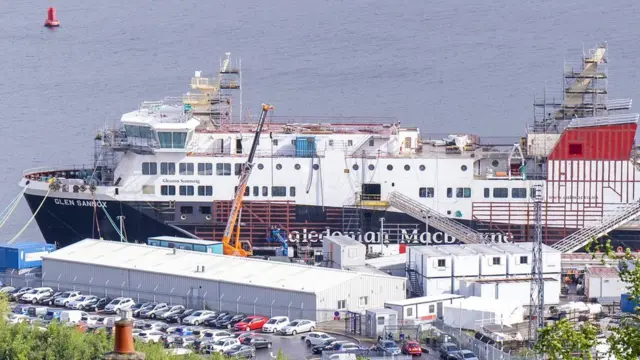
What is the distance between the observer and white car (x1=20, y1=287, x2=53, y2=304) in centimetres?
3784

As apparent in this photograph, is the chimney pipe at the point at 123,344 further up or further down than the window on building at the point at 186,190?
further down

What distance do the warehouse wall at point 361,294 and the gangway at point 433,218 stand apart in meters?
6.45

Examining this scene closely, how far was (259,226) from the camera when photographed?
1736 inches

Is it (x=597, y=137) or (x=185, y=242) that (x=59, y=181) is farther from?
(x=597, y=137)

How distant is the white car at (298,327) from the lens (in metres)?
33.7

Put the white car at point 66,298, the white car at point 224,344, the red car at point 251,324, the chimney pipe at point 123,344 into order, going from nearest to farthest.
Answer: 1. the chimney pipe at point 123,344
2. the white car at point 224,344
3. the red car at point 251,324
4. the white car at point 66,298

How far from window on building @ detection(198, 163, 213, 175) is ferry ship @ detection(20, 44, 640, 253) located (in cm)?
3

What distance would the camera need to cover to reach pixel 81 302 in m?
37.1

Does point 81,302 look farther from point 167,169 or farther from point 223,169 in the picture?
point 223,169

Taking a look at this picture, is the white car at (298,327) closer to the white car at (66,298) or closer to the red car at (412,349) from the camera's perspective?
the red car at (412,349)

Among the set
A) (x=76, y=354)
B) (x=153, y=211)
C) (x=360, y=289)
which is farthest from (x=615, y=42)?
(x=76, y=354)

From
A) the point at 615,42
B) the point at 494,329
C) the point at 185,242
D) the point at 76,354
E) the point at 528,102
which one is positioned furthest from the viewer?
the point at 615,42

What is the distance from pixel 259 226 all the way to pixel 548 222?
781 centimetres

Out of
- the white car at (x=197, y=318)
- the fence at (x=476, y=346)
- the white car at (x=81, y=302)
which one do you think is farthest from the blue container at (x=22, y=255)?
the fence at (x=476, y=346)
